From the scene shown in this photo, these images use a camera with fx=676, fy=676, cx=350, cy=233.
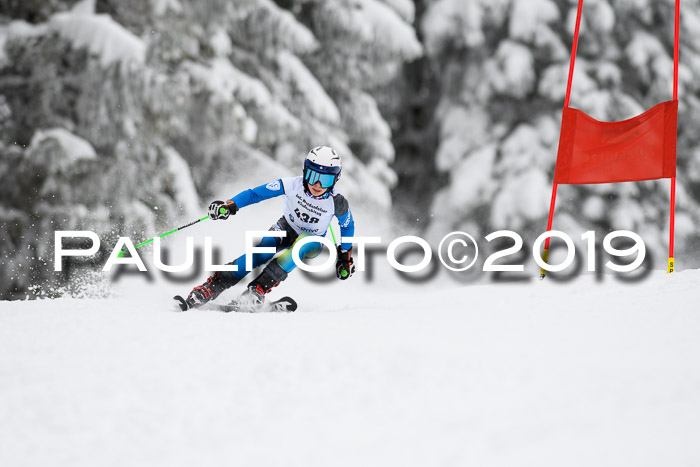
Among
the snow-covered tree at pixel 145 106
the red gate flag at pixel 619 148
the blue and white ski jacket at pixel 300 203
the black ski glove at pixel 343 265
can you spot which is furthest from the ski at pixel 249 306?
the snow-covered tree at pixel 145 106

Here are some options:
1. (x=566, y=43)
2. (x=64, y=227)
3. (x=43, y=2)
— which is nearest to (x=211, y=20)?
(x=43, y=2)

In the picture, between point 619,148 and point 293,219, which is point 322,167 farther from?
point 619,148

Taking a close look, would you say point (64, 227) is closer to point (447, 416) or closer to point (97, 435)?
point (97, 435)

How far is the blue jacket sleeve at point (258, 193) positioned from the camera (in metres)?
4.71

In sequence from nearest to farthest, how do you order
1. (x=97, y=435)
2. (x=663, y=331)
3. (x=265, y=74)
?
1. (x=97, y=435)
2. (x=663, y=331)
3. (x=265, y=74)

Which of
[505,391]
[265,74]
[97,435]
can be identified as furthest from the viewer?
[265,74]

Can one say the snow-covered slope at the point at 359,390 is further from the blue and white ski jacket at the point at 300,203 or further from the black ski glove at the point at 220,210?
the blue and white ski jacket at the point at 300,203

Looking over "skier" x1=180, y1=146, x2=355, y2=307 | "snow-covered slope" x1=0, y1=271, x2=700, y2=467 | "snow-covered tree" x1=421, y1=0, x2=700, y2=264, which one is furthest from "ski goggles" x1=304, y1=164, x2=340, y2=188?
"snow-covered tree" x1=421, y1=0, x2=700, y2=264

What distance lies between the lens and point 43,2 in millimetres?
6961

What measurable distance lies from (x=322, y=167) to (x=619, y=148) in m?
2.48

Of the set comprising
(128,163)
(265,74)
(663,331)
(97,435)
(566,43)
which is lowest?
(97,435)

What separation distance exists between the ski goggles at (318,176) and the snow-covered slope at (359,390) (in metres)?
1.28

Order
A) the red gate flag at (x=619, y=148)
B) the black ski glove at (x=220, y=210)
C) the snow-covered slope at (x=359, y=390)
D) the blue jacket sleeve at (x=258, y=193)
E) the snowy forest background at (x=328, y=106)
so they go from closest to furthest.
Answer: the snow-covered slope at (x=359, y=390) < the black ski glove at (x=220, y=210) < the blue jacket sleeve at (x=258, y=193) < the red gate flag at (x=619, y=148) < the snowy forest background at (x=328, y=106)

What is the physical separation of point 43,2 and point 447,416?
21.7ft
